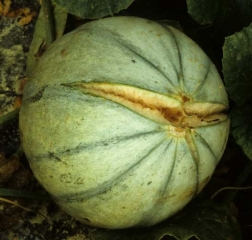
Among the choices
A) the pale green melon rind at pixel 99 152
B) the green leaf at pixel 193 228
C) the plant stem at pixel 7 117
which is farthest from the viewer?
the plant stem at pixel 7 117

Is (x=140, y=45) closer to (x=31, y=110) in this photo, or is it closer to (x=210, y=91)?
(x=210, y=91)

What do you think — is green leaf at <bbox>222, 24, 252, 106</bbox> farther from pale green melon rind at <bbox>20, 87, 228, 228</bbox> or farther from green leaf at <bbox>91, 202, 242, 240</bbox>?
green leaf at <bbox>91, 202, 242, 240</bbox>

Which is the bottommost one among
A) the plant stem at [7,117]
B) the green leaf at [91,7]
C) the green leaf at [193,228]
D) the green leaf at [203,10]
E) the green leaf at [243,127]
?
the green leaf at [193,228]

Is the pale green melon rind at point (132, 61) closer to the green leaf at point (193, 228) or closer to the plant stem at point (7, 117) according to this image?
the plant stem at point (7, 117)

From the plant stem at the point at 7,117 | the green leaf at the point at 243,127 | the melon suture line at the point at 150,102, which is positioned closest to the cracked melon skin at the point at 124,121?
the melon suture line at the point at 150,102

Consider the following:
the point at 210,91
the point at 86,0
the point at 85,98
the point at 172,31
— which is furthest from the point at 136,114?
the point at 86,0

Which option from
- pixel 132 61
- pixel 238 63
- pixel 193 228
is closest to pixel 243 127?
pixel 238 63

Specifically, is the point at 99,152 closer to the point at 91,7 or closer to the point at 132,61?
the point at 132,61
